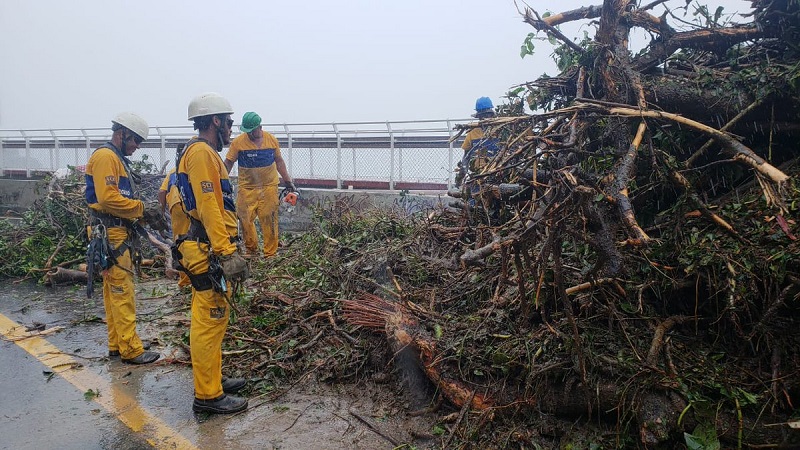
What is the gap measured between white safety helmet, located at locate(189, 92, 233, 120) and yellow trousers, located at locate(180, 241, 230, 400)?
1013 mm

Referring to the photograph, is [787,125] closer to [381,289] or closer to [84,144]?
[381,289]

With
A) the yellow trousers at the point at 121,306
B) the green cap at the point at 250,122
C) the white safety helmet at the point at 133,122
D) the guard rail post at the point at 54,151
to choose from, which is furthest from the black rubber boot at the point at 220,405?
the guard rail post at the point at 54,151

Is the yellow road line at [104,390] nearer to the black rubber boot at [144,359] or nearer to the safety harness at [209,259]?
the black rubber boot at [144,359]

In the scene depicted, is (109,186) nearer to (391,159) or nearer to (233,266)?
(233,266)

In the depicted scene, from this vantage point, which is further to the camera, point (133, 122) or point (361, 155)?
point (361, 155)

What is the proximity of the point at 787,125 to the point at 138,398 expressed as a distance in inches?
205

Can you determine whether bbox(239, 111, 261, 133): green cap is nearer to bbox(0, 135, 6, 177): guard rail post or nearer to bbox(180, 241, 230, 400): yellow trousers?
bbox(180, 241, 230, 400): yellow trousers

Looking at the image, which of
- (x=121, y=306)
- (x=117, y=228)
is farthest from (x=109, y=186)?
(x=121, y=306)

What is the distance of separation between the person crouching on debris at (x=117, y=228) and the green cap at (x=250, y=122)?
111 inches

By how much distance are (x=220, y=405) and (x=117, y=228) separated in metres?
2.25

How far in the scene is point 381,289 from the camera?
185 inches

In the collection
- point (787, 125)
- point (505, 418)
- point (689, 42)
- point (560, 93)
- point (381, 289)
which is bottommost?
point (505, 418)

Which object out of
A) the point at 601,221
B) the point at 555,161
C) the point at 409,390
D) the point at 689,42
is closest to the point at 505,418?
the point at 409,390

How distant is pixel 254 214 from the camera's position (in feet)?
27.4
